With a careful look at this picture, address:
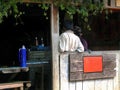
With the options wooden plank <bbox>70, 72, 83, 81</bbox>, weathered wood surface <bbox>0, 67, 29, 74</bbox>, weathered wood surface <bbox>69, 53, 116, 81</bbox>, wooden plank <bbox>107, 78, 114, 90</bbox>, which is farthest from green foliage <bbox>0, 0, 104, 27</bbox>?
wooden plank <bbox>107, 78, 114, 90</bbox>

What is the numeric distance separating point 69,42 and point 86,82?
104cm

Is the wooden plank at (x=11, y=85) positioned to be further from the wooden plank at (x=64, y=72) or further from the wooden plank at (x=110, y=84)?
the wooden plank at (x=110, y=84)

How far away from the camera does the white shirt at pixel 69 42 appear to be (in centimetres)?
839

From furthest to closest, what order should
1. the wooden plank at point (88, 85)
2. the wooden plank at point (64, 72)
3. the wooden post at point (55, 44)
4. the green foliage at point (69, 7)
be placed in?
1. the wooden plank at point (88, 85)
2. the wooden plank at point (64, 72)
3. the wooden post at point (55, 44)
4. the green foliage at point (69, 7)

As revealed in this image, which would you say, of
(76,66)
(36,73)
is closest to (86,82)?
(76,66)

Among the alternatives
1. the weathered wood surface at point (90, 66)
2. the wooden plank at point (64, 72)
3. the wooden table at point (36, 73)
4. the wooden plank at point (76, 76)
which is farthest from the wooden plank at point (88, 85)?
the wooden table at point (36, 73)

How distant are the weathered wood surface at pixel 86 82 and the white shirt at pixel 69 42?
18 cm

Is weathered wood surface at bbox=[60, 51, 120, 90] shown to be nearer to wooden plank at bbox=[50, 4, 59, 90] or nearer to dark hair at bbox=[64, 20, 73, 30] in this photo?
wooden plank at bbox=[50, 4, 59, 90]

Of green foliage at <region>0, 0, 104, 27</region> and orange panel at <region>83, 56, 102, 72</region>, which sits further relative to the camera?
orange panel at <region>83, 56, 102, 72</region>

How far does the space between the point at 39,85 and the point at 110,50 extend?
213cm

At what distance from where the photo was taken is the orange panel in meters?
8.75

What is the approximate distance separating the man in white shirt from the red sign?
0.95 ft

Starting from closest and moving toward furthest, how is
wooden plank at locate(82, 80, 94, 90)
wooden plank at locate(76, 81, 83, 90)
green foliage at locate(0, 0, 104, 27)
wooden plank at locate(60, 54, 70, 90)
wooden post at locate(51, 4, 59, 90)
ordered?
green foliage at locate(0, 0, 104, 27), wooden post at locate(51, 4, 59, 90), wooden plank at locate(60, 54, 70, 90), wooden plank at locate(76, 81, 83, 90), wooden plank at locate(82, 80, 94, 90)

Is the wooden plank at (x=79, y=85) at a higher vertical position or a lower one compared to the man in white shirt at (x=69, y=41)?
lower
